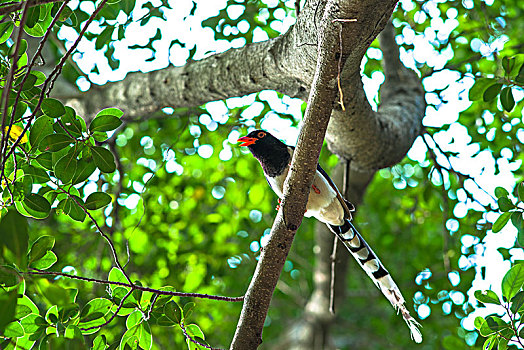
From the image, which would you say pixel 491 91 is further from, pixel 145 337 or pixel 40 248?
pixel 40 248

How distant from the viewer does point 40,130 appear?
1461mm

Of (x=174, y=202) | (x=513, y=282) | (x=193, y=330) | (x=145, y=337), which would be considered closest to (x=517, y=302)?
(x=513, y=282)

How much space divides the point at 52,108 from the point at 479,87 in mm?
1741

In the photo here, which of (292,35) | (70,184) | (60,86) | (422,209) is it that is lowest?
(70,184)

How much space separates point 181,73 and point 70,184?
1.29 m

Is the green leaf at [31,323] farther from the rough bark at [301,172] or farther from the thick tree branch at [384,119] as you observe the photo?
the thick tree branch at [384,119]

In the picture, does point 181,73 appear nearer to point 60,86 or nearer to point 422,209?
point 60,86

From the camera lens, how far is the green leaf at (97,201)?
1603 millimetres

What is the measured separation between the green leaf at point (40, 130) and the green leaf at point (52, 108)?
18mm

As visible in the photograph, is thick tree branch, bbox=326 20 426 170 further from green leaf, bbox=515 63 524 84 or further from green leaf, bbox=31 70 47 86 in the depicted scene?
green leaf, bbox=31 70 47 86

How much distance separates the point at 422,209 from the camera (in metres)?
4.84

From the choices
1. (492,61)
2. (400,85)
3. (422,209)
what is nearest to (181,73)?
(400,85)

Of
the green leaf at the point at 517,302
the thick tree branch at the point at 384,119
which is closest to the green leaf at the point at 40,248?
the thick tree branch at the point at 384,119

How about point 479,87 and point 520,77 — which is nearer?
point 520,77
